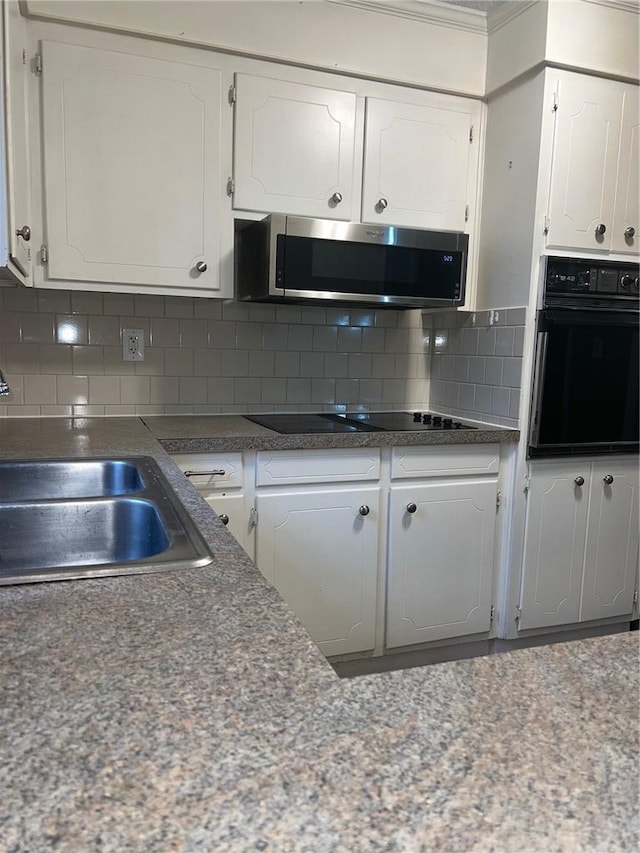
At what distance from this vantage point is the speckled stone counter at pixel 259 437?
6.24ft

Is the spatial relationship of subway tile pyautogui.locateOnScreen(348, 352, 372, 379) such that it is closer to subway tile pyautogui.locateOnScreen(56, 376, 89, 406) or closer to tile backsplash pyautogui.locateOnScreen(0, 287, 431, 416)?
tile backsplash pyautogui.locateOnScreen(0, 287, 431, 416)

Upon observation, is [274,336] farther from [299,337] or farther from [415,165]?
[415,165]

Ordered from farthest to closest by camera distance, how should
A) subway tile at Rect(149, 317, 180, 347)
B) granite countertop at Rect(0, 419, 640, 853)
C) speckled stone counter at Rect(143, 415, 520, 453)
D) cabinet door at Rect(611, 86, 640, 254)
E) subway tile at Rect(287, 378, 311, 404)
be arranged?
subway tile at Rect(287, 378, 311, 404), subway tile at Rect(149, 317, 180, 347), cabinet door at Rect(611, 86, 640, 254), speckled stone counter at Rect(143, 415, 520, 453), granite countertop at Rect(0, 419, 640, 853)

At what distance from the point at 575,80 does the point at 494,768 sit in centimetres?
238

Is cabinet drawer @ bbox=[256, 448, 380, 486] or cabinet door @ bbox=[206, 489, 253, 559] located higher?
cabinet drawer @ bbox=[256, 448, 380, 486]

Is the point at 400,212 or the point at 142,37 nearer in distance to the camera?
the point at 142,37

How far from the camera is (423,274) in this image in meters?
2.22

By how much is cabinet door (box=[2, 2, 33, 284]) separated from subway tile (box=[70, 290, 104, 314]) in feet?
1.03

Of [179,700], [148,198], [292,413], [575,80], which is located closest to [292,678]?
[179,700]

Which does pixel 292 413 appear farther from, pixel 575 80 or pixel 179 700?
pixel 179 700

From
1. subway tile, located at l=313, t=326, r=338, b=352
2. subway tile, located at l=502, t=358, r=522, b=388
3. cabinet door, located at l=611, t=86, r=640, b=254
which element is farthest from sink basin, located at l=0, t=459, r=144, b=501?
cabinet door, located at l=611, t=86, r=640, b=254

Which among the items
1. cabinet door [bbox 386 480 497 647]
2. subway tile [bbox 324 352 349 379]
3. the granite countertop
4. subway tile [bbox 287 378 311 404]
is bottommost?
cabinet door [bbox 386 480 497 647]

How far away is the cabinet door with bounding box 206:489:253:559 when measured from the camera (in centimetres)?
196

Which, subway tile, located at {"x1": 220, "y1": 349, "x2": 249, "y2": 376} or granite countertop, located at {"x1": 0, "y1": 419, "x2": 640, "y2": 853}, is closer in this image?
granite countertop, located at {"x1": 0, "y1": 419, "x2": 640, "y2": 853}
